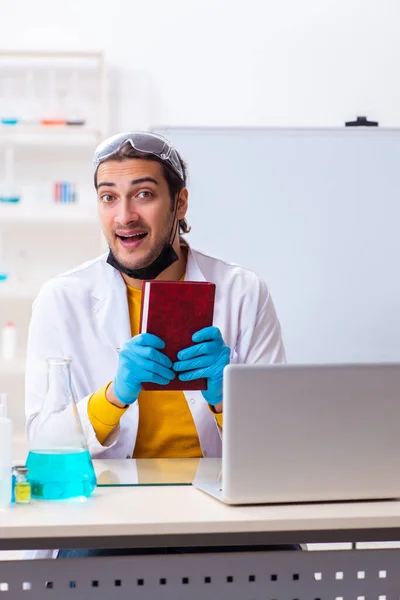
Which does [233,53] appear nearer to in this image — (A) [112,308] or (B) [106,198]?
(B) [106,198]

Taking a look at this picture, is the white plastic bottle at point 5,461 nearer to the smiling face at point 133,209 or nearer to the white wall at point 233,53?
the smiling face at point 133,209

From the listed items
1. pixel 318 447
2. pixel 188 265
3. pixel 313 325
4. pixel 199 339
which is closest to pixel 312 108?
pixel 313 325

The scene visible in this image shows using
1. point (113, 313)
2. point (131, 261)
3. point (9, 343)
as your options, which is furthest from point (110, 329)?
point (9, 343)

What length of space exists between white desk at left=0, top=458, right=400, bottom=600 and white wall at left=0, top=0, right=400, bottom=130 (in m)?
3.07

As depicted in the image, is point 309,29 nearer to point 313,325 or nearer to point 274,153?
point 274,153

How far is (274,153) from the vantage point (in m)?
3.69

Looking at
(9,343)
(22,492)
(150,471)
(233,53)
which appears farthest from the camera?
(233,53)

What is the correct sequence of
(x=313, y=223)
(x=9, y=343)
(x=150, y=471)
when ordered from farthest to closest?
(x=9, y=343), (x=313, y=223), (x=150, y=471)

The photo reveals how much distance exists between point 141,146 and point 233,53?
2401 mm

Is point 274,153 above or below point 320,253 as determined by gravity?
above

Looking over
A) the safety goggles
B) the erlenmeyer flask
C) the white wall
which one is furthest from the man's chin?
the white wall

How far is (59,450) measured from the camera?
124 cm

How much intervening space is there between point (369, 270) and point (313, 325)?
341 mm

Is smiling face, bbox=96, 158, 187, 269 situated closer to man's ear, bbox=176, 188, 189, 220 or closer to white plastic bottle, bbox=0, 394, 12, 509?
man's ear, bbox=176, 188, 189, 220
